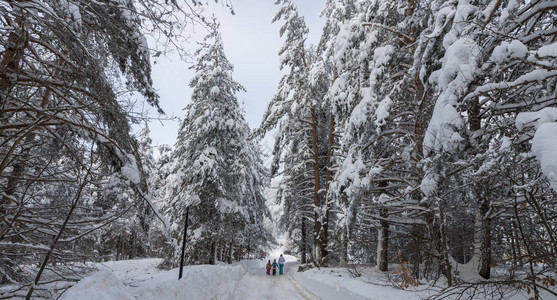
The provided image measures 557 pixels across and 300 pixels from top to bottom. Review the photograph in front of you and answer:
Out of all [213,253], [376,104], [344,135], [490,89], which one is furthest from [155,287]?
[213,253]

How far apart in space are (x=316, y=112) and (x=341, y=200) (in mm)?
8378

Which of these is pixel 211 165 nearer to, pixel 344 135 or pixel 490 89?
pixel 344 135

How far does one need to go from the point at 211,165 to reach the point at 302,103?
5991 millimetres

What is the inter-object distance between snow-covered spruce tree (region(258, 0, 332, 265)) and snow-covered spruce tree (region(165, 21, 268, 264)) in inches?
115

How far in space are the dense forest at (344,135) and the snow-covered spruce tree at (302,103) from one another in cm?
12

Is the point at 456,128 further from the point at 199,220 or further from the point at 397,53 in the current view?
the point at 199,220

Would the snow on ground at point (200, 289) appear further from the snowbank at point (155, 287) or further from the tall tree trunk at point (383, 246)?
the tall tree trunk at point (383, 246)

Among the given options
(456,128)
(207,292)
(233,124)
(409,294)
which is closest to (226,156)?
(233,124)

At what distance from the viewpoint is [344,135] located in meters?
8.54

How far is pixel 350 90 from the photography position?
834 centimetres

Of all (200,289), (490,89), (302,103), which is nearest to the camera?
(490,89)

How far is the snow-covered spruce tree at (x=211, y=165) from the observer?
1491 centimetres

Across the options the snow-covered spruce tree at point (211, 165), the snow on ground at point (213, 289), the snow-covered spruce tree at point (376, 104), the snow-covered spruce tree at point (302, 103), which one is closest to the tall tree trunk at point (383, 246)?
the snow-covered spruce tree at point (376, 104)

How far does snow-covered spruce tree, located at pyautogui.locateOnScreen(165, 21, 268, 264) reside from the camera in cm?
1491
